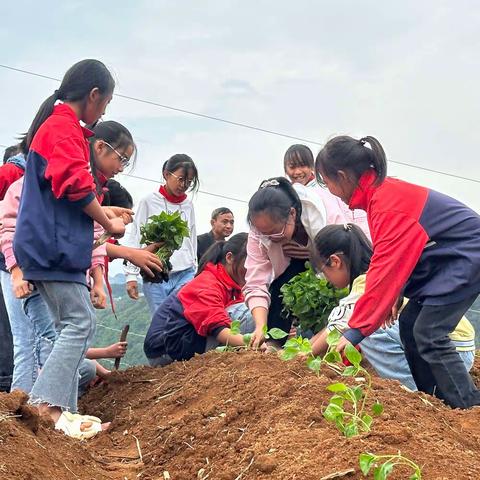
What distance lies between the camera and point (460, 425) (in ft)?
12.2

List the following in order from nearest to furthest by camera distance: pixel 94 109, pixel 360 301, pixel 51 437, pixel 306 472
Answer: pixel 306 472, pixel 51 437, pixel 360 301, pixel 94 109

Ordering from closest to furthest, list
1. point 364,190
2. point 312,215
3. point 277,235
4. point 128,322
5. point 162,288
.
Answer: point 364,190 → point 277,235 → point 312,215 → point 162,288 → point 128,322

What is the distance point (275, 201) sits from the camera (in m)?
5.73

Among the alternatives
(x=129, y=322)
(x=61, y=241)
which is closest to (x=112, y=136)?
(x=61, y=241)

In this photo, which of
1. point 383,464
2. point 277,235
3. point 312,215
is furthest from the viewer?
point 312,215

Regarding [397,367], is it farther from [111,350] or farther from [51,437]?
[51,437]

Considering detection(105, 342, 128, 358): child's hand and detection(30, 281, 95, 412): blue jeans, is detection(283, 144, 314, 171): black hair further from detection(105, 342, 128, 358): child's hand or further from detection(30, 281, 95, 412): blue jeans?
detection(30, 281, 95, 412): blue jeans

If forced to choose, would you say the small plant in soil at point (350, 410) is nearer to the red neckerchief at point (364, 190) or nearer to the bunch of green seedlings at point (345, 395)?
the bunch of green seedlings at point (345, 395)

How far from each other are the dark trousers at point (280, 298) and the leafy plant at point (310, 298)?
0.27m

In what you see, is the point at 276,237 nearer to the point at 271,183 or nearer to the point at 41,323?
the point at 271,183

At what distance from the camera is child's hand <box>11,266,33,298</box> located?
469cm

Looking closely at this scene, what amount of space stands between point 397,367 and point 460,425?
1.83 meters

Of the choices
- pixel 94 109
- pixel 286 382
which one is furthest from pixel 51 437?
pixel 94 109

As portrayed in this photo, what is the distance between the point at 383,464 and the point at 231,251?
12.4ft
